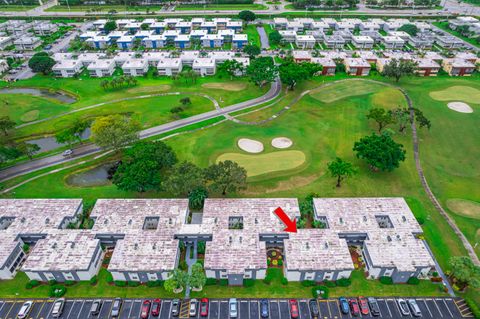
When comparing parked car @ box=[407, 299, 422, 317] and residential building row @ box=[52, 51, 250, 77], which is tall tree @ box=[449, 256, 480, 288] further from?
residential building row @ box=[52, 51, 250, 77]

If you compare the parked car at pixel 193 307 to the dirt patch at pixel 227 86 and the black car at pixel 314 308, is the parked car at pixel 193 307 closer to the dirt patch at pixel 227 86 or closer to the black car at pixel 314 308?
the black car at pixel 314 308

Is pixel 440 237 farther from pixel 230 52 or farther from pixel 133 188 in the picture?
pixel 230 52

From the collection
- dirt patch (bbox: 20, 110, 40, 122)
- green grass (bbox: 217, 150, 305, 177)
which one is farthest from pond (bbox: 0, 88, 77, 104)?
green grass (bbox: 217, 150, 305, 177)

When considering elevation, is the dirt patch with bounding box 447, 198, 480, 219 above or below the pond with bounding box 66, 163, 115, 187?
below

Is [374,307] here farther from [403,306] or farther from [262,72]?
[262,72]

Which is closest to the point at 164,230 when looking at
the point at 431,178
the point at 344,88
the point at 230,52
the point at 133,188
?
the point at 133,188

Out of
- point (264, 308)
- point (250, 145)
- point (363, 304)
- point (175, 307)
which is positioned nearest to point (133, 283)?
point (175, 307)
